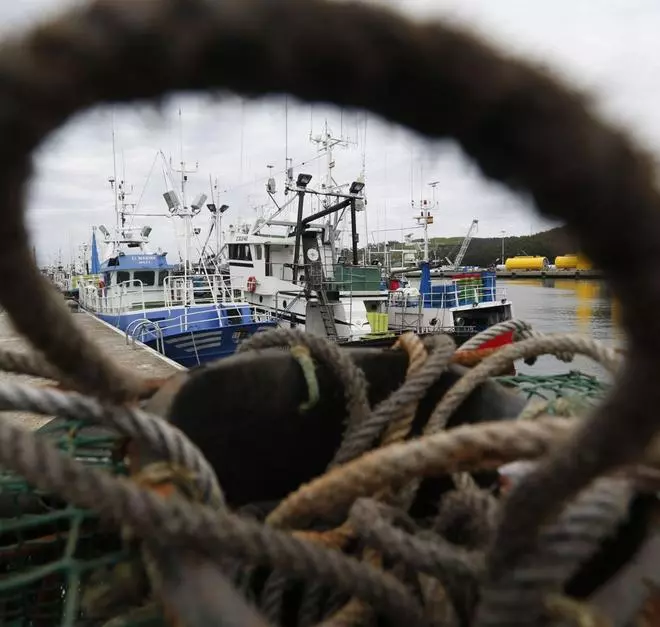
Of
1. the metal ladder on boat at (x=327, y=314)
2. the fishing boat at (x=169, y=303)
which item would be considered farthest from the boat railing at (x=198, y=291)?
the metal ladder on boat at (x=327, y=314)

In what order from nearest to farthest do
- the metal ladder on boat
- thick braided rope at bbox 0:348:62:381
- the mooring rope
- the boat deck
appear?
the mooring rope < thick braided rope at bbox 0:348:62:381 < the boat deck < the metal ladder on boat

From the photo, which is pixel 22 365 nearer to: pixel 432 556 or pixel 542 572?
pixel 432 556

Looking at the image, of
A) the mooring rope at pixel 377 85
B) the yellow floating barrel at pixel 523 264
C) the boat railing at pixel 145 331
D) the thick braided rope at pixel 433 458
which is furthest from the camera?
the yellow floating barrel at pixel 523 264

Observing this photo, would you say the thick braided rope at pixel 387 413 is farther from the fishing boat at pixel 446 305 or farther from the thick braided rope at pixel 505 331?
the fishing boat at pixel 446 305

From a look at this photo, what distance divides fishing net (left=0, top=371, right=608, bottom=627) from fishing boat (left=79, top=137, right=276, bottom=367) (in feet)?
18.2

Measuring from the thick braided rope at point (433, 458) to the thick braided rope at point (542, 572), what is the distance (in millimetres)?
112

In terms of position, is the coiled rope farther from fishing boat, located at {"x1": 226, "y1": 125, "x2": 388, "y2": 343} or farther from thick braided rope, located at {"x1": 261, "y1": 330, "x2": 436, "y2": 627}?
fishing boat, located at {"x1": 226, "y1": 125, "x2": 388, "y2": 343}

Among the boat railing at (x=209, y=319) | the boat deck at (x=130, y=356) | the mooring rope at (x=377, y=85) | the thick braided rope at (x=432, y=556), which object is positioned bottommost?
the boat deck at (x=130, y=356)

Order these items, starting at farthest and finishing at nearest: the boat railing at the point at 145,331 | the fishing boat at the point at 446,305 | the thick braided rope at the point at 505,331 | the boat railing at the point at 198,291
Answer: the fishing boat at the point at 446,305
the boat railing at the point at 198,291
the boat railing at the point at 145,331
the thick braided rope at the point at 505,331

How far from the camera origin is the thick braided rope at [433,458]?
69 centimetres

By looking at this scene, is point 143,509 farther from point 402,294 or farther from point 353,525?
point 402,294

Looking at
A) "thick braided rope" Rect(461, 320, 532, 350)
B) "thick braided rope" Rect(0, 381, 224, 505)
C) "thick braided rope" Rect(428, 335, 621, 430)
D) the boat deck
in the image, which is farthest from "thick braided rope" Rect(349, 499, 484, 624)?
the boat deck

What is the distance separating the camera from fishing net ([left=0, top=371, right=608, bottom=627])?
946mm

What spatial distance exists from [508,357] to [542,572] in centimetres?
83
